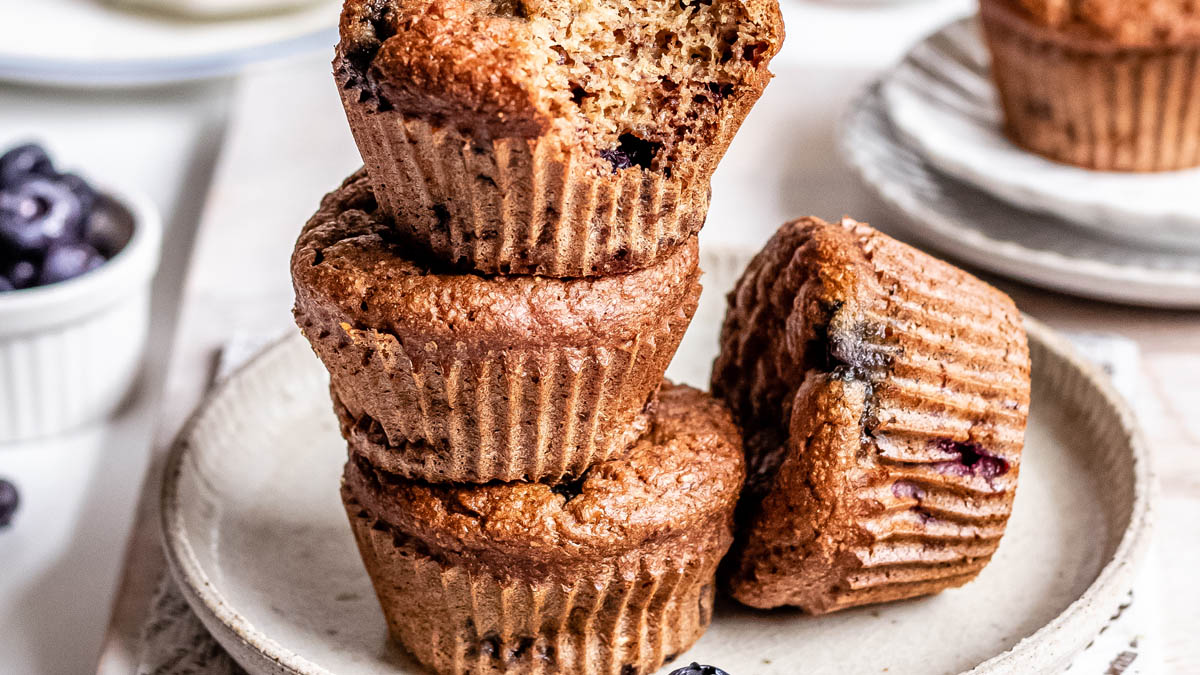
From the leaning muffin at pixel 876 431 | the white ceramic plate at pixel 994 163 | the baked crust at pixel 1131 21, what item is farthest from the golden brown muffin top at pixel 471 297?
the baked crust at pixel 1131 21

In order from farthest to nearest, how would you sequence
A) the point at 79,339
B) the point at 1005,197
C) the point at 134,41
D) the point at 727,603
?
the point at 134,41 → the point at 1005,197 → the point at 79,339 → the point at 727,603

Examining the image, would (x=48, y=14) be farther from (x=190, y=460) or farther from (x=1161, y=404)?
(x=1161, y=404)

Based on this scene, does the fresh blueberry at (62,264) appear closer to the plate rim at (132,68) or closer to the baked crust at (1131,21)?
the plate rim at (132,68)

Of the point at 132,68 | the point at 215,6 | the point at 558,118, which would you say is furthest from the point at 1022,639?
the point at 215,6

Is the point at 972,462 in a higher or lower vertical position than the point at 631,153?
lower

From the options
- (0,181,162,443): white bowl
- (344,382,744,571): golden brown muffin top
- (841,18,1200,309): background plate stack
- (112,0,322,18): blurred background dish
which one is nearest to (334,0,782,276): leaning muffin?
(344,382,744,571): golden brown muffin top

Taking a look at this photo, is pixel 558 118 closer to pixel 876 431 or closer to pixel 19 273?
pixel 876 431
